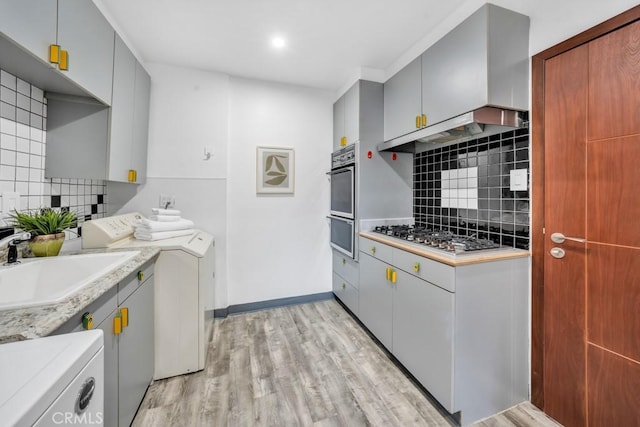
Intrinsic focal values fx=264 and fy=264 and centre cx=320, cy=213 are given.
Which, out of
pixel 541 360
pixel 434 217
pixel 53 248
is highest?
pixel 434 217

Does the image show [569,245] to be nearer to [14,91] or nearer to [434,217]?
[434,217]

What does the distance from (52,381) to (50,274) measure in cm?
116

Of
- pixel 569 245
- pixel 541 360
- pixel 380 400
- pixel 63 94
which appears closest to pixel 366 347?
pixel 380 400

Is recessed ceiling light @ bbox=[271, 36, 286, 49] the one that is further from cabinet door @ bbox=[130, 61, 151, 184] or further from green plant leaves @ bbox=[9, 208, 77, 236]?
green plant leaves @ bbox=[9, 208, 77, 236]

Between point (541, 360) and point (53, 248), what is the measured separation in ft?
9.17

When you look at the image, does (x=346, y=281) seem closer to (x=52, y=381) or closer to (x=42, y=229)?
(x=42, y=229)

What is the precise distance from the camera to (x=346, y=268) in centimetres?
276

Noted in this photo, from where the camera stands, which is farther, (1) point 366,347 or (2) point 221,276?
(2) point 221,276

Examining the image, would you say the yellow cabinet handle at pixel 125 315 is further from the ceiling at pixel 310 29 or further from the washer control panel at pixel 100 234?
the ceiling at pixel 310 29

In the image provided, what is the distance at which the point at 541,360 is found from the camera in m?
1.54

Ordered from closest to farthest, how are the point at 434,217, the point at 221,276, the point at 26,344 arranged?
the point at 26,344 → the point at 434,217 → the point at 221,276

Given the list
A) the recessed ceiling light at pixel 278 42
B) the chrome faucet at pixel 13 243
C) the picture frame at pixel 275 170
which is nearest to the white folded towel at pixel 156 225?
the chrome faucet at pixel 13 243

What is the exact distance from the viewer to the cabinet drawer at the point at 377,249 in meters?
1.96

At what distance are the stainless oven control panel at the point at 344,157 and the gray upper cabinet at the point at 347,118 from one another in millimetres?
61
